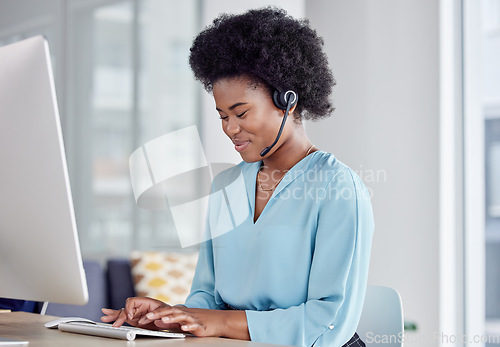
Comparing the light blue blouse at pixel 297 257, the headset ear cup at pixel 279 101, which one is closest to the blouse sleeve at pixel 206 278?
the light blue blouse at pixel 297 257

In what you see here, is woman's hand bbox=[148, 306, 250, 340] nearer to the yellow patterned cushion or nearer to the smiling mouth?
the smiling mouth

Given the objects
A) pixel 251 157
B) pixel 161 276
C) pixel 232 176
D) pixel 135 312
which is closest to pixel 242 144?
pixel 251 157

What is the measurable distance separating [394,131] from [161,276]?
4.19 ft

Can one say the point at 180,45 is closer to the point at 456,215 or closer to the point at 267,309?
the point at 456,215

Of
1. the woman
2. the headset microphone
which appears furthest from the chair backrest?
the headset microphone

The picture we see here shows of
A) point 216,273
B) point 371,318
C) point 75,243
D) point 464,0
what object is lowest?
point 371,318

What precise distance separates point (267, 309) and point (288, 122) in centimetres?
40

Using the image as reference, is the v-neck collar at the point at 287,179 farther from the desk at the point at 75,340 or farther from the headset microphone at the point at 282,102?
the desk at the point at 75,340

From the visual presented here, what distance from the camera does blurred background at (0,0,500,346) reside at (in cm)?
254

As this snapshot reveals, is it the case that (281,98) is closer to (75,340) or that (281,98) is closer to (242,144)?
(242,144)

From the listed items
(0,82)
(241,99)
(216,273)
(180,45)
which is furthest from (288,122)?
(180,45)

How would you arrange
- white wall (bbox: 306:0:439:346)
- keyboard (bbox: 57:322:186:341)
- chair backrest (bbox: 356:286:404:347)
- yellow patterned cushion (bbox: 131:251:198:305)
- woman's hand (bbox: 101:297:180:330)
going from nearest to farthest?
1. keyboard (bbox: 57:322:186:341)
2. woman's hand (bbox: 101:297:180:330)
3. chair backrest (bbox: 356:286:404:347)
4. yellow patterned cushion (bbox: 131:251:198:305)
5. white wall (bbox: 306:0:439:346)

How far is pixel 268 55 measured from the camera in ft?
4.09

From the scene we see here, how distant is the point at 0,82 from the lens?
2.49ft
